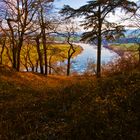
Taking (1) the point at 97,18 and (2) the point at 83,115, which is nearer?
(2) the point at 83,115

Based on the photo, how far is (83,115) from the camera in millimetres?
8578

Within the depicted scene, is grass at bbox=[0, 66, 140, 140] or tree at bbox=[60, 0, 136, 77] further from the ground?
tree at bbox=[60, 0, 136, 77]

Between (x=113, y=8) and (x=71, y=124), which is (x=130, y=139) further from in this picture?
(x=113, y=8)

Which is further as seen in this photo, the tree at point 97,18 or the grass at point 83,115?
the tree at point 97,18

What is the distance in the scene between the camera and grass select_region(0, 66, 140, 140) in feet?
25.1

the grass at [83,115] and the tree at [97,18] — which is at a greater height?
the tree at [97,18]

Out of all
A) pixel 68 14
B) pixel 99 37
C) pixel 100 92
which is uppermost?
pixel 68 14

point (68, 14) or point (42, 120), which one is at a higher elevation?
point (68, 14)

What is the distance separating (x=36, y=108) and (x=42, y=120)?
157 cm

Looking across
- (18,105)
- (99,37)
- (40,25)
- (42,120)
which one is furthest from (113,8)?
(42,120)

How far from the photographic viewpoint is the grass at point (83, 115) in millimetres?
7637

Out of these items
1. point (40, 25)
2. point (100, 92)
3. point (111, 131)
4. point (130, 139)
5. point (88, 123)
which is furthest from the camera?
point (40, 25)

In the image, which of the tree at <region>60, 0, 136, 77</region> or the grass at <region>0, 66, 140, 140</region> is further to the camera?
the tree at <region>60, 0, 136, 77</region>

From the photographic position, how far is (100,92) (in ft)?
34.4
